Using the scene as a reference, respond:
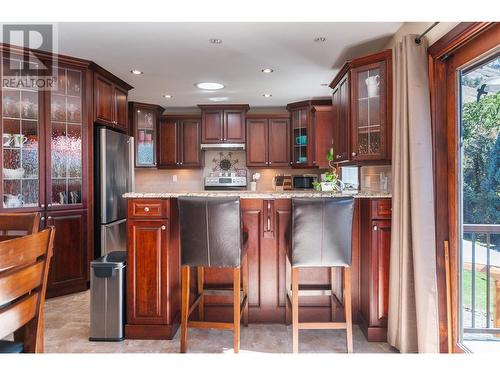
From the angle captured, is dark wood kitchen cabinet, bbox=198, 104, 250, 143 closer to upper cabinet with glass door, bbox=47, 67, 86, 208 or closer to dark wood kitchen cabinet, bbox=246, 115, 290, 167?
dark wood kitchen cabinet, bbox=246, 115, 290, 167

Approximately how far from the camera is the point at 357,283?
2520 mm

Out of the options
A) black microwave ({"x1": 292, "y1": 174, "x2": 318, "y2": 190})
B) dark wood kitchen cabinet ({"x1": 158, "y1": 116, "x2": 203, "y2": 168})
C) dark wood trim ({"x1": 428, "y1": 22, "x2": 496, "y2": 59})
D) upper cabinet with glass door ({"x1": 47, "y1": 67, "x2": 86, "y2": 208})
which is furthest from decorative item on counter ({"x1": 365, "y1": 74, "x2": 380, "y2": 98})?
dark wood kitchen cabinet ({"x1": 158, "y1": 116, "x2": 203, "y2": 168})

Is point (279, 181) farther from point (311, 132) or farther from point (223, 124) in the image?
point (223, 124)

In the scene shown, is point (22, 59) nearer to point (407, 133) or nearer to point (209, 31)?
point (209, 31)

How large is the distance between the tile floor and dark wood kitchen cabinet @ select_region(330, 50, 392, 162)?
4.68 ft

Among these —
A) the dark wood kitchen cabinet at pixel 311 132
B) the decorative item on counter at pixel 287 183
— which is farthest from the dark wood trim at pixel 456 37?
the decorative item on counter at pixel 287 183

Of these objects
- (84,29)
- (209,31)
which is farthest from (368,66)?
(84,29)

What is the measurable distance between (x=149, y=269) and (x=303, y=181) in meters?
3.81

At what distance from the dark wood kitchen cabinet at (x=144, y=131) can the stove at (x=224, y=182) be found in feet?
3.27

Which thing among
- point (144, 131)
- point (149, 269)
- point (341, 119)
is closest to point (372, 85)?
point (341, 119)

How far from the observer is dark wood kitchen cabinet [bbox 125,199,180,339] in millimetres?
2322

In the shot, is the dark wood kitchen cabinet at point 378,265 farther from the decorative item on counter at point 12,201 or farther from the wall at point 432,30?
the decorative item on counter at point 12,201

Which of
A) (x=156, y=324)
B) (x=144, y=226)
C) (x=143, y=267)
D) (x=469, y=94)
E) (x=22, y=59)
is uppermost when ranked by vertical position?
(x=22, y=59)
